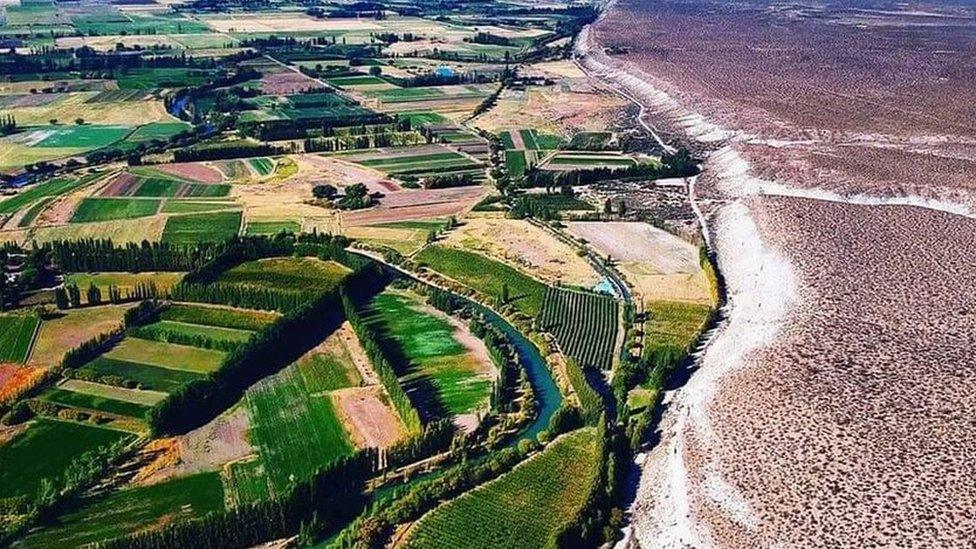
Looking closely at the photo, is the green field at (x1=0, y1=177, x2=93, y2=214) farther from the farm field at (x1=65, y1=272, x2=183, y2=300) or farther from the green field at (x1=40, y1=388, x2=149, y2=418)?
the green field at (x1=40, y1=388, x2=149, y2=418)

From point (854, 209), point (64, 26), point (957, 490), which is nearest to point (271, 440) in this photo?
point (957, 490)

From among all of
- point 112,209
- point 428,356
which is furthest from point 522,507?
point 112,209

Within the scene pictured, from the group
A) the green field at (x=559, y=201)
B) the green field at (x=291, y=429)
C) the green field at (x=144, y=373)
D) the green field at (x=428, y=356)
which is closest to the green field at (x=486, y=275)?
the green field at (x=428, y=356)

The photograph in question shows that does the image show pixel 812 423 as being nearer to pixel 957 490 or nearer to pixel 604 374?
pixel 957 490

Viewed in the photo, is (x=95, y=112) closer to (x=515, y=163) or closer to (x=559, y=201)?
(x=515, y=163)

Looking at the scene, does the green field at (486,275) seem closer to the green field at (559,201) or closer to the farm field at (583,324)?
the farm field at (583,324)

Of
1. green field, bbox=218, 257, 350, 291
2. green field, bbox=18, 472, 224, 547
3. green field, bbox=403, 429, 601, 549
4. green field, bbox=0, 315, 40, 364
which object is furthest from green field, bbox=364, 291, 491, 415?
green field, bbox=0, 315, 40, 364
